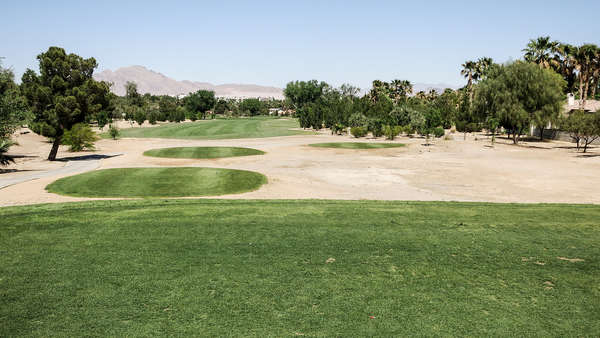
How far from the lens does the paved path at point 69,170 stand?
83.1 ft

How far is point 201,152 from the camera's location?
45156mm

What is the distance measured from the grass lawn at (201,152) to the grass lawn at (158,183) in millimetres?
13598

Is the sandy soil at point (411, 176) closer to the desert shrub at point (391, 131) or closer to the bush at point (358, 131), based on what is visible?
the desert shrub at point (391, 131)

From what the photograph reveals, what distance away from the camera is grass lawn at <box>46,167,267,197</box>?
72.4ft

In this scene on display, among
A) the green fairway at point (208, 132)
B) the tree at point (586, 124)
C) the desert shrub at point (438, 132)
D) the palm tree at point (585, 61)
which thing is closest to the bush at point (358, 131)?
the desert shrub at point (438, 132)

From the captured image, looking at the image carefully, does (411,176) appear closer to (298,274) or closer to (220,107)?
(298,274)

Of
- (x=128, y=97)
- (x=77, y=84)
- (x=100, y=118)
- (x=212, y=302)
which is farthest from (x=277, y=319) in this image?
(x=128, y=97)

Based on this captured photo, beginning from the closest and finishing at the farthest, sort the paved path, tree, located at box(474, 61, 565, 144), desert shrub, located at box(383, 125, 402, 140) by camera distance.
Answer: the paved path < tree, located at box(474, 61, 565, 144) < desert shrub, located at box(383, 125, 402, 140)

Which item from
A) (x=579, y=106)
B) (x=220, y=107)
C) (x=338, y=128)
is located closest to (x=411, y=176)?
(x=338, y=128)

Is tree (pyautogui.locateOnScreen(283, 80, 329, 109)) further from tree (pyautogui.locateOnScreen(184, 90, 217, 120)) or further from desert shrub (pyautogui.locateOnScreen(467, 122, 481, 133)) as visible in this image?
desert shrub (pyautogui.locateOnScreen(467, 122, 481, 133))

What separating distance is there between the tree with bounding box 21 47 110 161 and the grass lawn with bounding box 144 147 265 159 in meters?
9.28

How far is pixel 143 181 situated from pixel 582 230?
22202 millimetres

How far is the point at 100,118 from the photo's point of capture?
87438mm

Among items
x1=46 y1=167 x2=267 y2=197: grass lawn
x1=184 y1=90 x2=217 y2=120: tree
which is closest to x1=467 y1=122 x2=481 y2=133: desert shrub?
x1=46 y1=167 x2=267 y2=197: grass lawn
